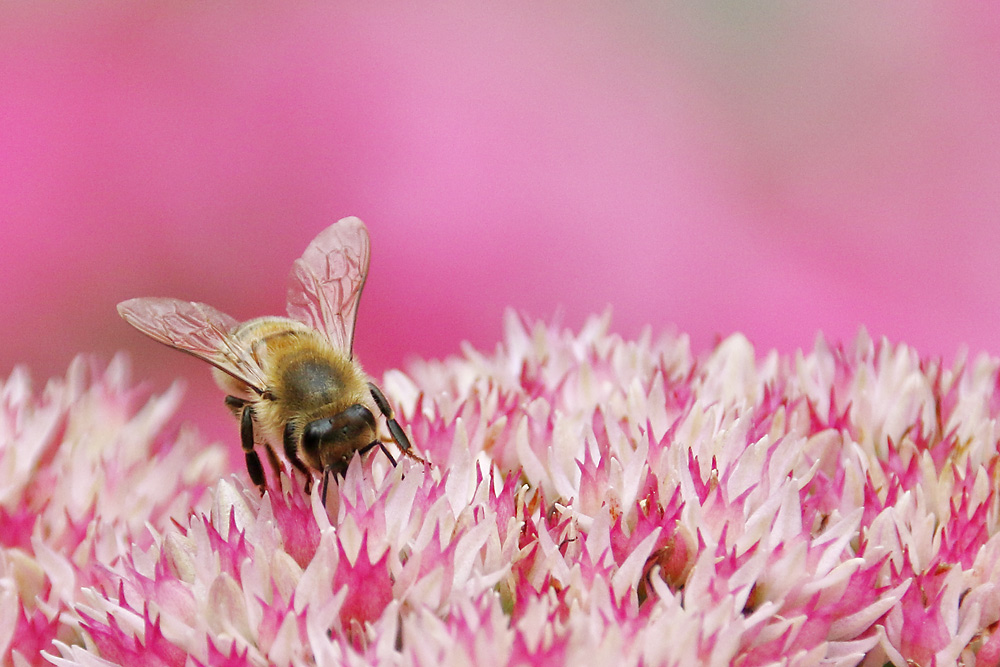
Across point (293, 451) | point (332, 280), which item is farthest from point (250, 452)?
point (332, 280)

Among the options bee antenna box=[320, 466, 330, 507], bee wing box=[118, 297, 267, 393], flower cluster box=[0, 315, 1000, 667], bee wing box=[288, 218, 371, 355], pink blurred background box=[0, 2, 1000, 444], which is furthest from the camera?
pink blurred background box=[0, 2, 1000, 444]

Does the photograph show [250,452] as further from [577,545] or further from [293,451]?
[577,545]

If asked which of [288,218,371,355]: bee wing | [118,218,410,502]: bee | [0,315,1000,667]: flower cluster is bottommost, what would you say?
[0,315,1000,667]: flower cluster

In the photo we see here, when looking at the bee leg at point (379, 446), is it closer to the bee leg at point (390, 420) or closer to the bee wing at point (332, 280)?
the bee leg at point (390, 420)

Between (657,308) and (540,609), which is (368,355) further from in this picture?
(540,609)

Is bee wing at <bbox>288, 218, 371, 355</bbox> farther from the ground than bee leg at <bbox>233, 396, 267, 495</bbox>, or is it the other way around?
bee wing at <bbox>288, 218, 371, 355</bbox>

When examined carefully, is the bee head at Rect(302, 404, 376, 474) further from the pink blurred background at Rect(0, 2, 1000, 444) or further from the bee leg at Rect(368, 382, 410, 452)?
the pink blurred background at Rect(0, 2, 1000, 444)

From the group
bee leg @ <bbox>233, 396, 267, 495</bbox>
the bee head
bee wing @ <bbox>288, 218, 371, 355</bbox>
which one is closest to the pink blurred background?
bee wing @ <bbox>288, 218, 371, 355</bbox>

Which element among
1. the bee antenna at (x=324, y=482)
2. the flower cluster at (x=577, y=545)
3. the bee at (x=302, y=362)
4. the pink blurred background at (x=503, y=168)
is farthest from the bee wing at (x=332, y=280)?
the pink blurred background at (x=503, y=168)
